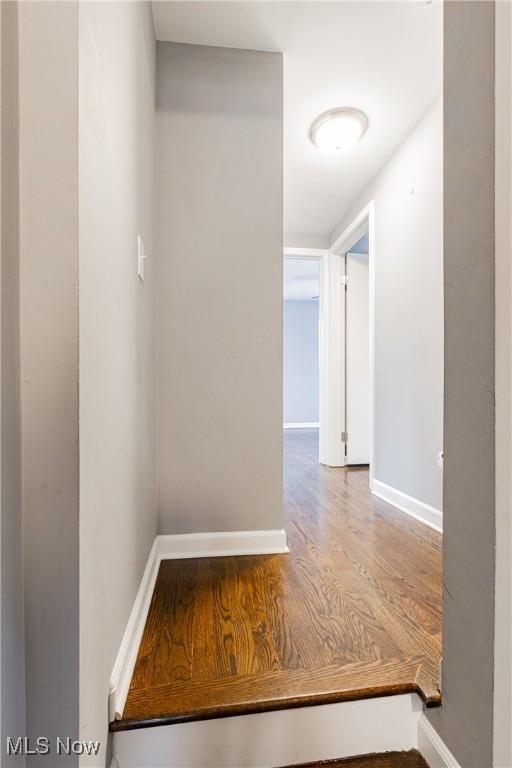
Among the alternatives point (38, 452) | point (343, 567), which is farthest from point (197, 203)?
point (343, 567)

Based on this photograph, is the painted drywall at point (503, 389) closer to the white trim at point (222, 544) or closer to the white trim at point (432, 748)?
the white trim at point (432, 748)

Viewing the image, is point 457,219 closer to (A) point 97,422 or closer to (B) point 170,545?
(A) point 97,422

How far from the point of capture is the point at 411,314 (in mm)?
2182

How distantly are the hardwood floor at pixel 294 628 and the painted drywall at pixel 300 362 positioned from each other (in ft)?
17.3

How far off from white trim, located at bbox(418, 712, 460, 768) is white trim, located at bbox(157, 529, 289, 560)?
0.80 meters

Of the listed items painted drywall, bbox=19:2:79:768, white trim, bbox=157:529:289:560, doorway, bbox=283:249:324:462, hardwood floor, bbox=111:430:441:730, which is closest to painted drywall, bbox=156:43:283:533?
white trim, bbox=157:529:289:560

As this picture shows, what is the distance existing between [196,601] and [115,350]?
0.95 m

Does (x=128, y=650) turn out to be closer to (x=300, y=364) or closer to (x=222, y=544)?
(x=222, y=544)

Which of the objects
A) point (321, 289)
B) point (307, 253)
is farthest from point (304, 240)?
point (321, 289)

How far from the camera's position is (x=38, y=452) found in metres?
0.57

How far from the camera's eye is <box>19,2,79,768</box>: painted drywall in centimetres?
56

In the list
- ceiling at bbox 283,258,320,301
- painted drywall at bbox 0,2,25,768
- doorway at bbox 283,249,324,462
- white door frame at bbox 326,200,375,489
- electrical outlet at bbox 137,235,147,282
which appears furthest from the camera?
doorway at bbox 283,249,324,462
